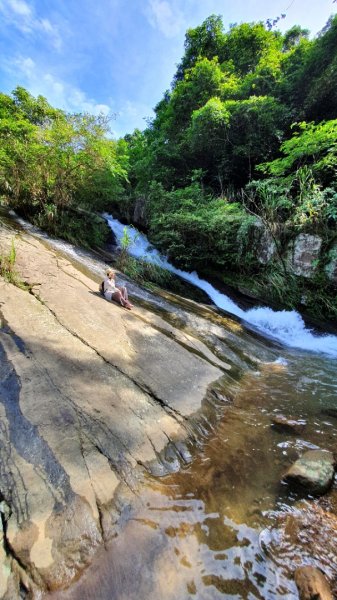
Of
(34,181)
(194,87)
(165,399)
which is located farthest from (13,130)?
(165,399)

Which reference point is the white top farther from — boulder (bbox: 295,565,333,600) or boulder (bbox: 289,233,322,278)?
boulder (bbox: 289,233,322,278)

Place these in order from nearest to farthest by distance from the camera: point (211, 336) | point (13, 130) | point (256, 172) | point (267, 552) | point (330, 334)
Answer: point (267, 552) → point (211, 336) → point (330, 334) → point (13, 130) → point (256, 172)

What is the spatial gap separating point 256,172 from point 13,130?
9.36 metres

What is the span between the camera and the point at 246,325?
8.34 m

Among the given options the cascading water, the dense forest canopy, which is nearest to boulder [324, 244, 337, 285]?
the dense forest canopy

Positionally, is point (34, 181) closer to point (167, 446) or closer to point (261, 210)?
point (261, 210)

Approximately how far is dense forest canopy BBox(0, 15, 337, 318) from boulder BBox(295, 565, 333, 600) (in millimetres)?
7624

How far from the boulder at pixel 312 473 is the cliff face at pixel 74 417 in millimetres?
1091

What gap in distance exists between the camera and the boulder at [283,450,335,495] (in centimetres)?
258

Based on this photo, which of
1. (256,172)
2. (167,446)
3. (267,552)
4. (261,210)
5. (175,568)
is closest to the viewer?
(175,568)

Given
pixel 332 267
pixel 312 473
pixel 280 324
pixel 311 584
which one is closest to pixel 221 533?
pixel 311 584

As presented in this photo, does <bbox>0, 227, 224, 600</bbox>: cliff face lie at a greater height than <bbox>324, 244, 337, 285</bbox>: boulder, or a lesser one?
lesser

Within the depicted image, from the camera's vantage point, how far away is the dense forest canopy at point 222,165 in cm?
883

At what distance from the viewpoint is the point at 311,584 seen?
182 centimetres
